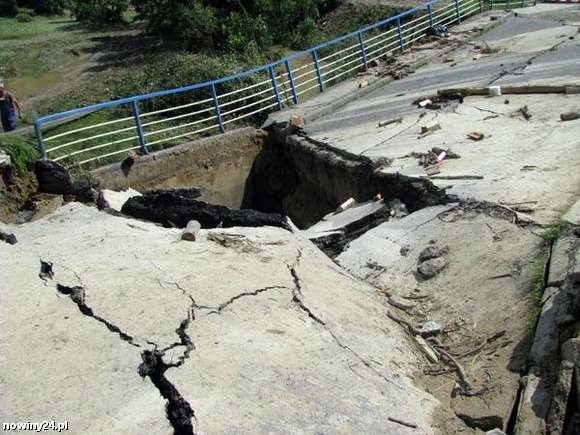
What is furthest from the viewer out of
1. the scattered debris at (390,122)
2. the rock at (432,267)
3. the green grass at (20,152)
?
the scattered debris at (390,122)

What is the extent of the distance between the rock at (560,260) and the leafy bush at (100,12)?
28.6 meters

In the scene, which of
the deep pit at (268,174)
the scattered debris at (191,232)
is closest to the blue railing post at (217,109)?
the deep pit at (268,174)

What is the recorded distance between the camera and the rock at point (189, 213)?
26.9ft

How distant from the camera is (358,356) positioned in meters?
5.43

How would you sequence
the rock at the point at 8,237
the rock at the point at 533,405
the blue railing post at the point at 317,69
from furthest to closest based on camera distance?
1. the blue railing post at the point at 317,69
2. the rock at the point at 8,237
3. the rock at the point at 533,405

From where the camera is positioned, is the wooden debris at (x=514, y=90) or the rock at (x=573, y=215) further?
the wooden debris at (x=514, y=90)

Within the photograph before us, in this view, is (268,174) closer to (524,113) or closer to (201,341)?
(524,113)

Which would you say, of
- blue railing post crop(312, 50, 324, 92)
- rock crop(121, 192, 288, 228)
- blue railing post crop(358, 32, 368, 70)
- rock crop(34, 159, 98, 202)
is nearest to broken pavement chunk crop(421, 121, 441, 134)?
rock crop(121, 192, 288, 228)

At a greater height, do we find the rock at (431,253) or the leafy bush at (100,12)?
the leafy bush at (100,12)

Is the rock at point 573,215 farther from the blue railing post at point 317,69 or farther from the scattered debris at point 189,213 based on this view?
the blue railing post at point 317,69

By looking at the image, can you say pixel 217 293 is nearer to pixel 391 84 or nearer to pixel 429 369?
pixel 429 369

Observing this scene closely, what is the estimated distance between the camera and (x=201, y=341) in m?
5.31

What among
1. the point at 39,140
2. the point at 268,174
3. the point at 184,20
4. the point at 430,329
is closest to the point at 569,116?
the point at 430,329

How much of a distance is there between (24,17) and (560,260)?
35.6m
